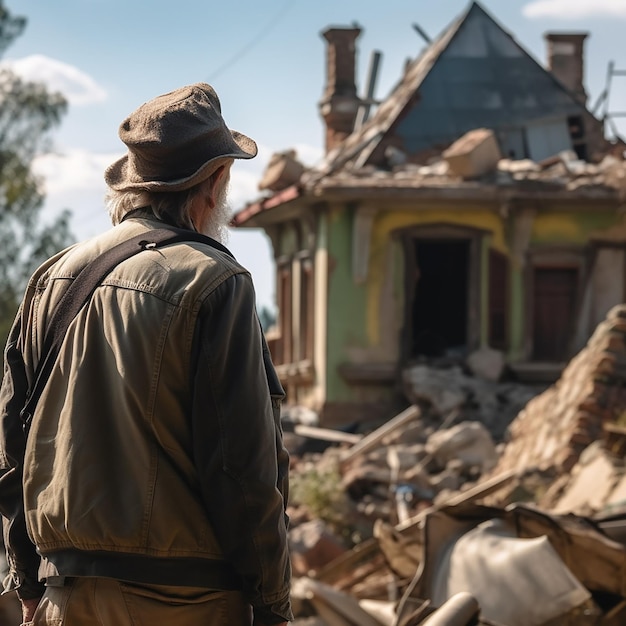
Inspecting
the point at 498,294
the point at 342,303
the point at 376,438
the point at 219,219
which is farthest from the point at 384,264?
the point at 219,219

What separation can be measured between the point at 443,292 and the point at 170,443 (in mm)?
20553

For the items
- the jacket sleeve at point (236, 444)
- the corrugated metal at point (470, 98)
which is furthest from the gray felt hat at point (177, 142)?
the corrugated metal at point (470, 98)

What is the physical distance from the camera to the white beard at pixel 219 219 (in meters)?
3.56

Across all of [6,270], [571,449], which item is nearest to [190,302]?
[571,449]

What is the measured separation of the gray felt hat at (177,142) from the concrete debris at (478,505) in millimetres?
2073

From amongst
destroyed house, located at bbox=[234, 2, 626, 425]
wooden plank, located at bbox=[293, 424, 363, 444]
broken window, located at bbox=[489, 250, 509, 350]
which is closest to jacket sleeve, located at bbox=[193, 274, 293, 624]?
wooden plank, located at bbox=[293, 424, 363, 444]

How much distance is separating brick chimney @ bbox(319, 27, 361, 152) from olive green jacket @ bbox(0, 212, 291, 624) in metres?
23.2

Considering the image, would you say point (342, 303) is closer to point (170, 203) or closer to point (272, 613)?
point (170, 203)

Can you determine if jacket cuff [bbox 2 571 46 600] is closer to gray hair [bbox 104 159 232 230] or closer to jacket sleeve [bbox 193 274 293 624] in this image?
jacket sleeve [bbox 193 274 293 624]

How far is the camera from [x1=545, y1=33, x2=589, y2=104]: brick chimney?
26.9 m

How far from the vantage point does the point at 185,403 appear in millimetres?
3230

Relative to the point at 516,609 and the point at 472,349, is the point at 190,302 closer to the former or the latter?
the point at 516,609

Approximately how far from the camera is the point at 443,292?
23609 mm

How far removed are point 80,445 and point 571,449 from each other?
367 inches
